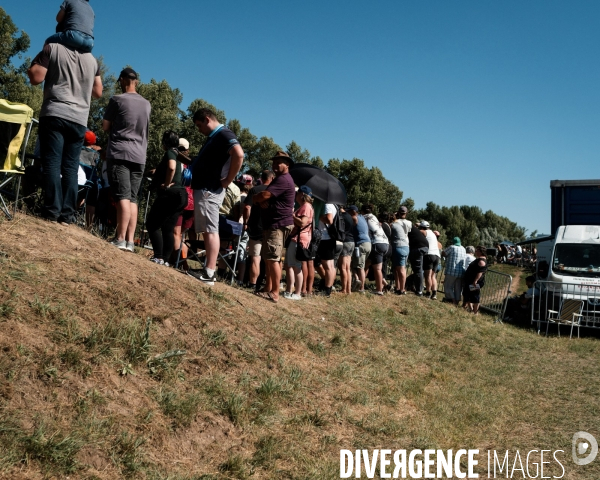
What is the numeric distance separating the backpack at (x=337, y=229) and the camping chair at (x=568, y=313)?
5.73 metres

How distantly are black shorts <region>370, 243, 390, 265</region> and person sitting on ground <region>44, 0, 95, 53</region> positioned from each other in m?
7.88

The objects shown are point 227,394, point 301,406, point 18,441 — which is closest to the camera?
point 18,441

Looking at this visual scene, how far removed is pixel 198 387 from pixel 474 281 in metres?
11.0

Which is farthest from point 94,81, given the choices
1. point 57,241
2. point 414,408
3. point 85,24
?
point 414,408

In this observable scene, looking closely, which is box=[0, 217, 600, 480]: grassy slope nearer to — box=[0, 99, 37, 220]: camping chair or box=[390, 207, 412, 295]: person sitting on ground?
box=[0, 99, 37, 220]: camping chair

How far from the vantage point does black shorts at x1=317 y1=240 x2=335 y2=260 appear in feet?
35.3

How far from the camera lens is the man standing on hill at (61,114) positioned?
241 inches

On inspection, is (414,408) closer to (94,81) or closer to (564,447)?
(564,447)

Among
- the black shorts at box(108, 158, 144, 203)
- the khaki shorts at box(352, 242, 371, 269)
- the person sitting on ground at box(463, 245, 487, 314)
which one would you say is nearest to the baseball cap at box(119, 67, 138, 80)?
the black shorts at box(108, 158, 144, 203)

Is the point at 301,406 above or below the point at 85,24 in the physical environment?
below

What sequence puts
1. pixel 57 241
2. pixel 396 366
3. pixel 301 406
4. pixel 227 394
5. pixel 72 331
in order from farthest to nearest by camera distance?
pixel 396 366 → pixel 57 241 → pixel 301 406 → pixel 227 394 → pixel 72 331

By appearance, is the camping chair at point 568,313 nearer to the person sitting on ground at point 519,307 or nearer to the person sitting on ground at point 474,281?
the person sitting on ground at point 519,307

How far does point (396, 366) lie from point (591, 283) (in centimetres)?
841

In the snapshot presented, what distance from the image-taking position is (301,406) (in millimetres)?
5332
